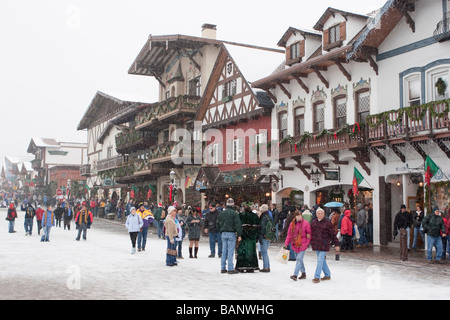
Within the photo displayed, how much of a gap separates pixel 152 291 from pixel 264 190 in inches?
733

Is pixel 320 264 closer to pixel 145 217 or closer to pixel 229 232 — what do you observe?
pixel 229 232

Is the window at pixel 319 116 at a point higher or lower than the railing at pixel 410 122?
higher

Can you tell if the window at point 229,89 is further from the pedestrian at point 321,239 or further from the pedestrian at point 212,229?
the pedestrian at point 321,239

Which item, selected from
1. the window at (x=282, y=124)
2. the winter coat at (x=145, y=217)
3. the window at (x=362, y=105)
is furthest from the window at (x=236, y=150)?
the winter coat at (x=145, y=217)

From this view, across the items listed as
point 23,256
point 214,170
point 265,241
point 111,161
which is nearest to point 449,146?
point 265,241

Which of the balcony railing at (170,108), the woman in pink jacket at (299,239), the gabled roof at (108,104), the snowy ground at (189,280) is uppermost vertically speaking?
the gabled roof at (108,104)

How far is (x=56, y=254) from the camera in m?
16.8

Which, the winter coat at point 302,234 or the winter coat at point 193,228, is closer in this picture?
the winter coat at point 302,234

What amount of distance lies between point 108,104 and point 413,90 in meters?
38.5

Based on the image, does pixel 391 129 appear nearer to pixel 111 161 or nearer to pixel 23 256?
pixel 23 256

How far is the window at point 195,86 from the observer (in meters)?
35.8

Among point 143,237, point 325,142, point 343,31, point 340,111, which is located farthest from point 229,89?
point 143,237
